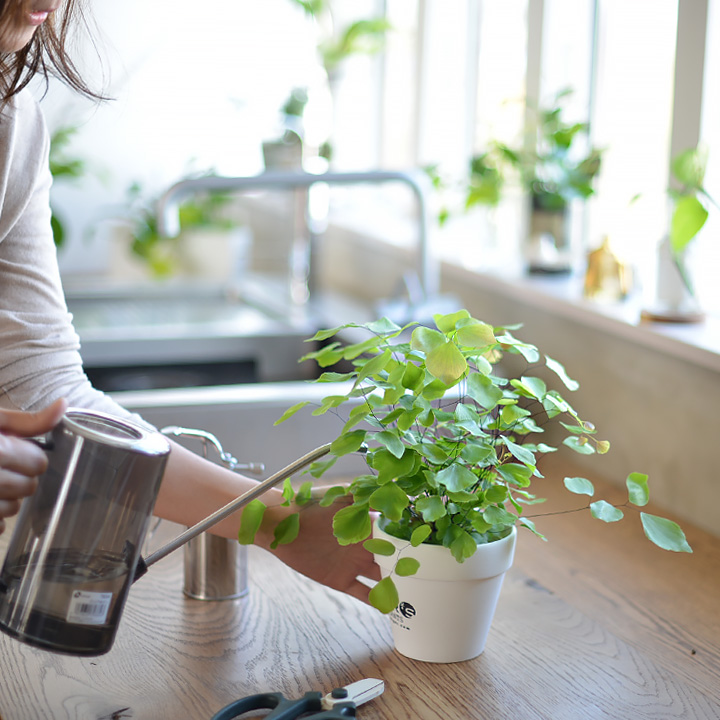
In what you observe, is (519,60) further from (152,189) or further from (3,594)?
(3,594)

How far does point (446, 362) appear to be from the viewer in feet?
2.40

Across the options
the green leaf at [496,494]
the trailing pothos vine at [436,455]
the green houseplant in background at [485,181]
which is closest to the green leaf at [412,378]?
the trailing pothos vine at [436,455]

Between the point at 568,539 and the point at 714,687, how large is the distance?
370 millimetres

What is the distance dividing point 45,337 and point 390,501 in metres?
0.41

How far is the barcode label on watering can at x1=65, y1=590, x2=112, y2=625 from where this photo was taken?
26.4 inches

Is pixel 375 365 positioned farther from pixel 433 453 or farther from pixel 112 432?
pixel 112 432

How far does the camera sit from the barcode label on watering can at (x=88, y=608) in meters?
0.67

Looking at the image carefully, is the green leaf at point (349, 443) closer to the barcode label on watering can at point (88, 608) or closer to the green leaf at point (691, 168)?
the barcode label on watering can at point (88, 608)

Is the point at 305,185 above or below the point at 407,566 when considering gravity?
above

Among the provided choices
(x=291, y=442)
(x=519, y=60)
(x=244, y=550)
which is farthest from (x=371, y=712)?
(x=519, y=60)

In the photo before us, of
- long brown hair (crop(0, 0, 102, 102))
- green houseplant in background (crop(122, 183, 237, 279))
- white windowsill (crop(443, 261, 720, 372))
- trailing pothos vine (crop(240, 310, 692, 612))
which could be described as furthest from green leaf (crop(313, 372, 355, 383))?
green houseplant in background (crop(122, 183, 237, 279))

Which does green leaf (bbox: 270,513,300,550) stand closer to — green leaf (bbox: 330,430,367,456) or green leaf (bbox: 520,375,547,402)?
green leaf (bbox: 330,430,367,456)

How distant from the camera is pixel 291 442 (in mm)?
1347

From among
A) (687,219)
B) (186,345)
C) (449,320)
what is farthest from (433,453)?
(186,345)
